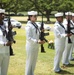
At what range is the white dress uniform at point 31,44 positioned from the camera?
8.80m

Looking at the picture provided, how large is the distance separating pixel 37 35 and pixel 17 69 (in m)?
2.74

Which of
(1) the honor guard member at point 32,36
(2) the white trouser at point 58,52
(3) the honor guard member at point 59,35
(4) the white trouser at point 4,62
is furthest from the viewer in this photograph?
(2) the white trouser at point 58,52

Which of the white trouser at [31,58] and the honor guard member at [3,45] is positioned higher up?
the honor guard member at [3,45]

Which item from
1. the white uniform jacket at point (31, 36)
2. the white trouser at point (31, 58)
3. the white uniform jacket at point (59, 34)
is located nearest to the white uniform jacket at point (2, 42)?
the white uniform jacket at point (31, 36)

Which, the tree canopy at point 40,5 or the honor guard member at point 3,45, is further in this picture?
the tree canopy at point 40,5

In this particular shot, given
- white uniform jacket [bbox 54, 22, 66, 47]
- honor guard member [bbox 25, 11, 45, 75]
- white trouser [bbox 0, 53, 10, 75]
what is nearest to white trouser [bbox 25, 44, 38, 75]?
honor guard member [bbox 25, 11, 45, 75]

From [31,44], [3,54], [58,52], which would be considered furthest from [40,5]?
[3,54]

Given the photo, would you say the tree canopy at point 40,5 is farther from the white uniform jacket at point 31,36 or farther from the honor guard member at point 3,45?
the honor guard member at point 3,45

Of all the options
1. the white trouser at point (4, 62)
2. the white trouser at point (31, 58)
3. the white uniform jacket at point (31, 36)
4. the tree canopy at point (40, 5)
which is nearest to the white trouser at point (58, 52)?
the white trouser at point (31, 58)

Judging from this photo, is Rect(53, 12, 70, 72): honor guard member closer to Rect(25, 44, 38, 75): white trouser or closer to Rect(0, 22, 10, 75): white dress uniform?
Rect(25, 44, 38, 75): white trouser

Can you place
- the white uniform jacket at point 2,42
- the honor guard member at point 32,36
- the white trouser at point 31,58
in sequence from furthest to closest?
the white trouser at point 31,58 → the honor guard member at point 32,36 → the white uniform jacket at point 2,42

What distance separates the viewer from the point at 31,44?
8.98 m

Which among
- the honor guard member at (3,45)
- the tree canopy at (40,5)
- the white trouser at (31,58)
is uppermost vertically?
the tree canopy at (40,5)

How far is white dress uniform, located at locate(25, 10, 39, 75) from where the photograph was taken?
8.80 metres
